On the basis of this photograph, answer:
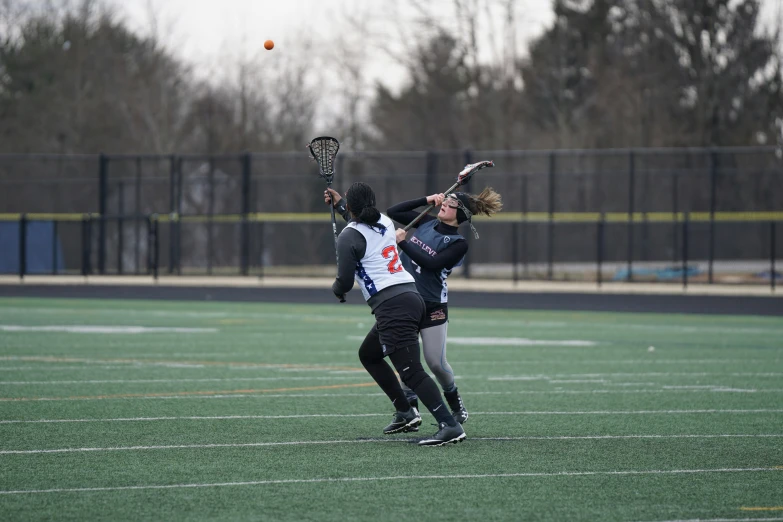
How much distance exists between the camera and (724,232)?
37.6m

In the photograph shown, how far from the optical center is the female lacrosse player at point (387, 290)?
28.8 ft

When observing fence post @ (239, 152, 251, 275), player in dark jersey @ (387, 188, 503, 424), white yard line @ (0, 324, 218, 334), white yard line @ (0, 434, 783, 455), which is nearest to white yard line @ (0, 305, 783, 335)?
white yard line @ (0, 324, 218, 334)

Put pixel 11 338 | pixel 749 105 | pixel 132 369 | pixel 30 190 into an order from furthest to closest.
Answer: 1. pixel 749 105
2. pixel 30 190
3. pixel 11 338
4. pixel 132 369

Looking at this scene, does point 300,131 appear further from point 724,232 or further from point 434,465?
point 434,465

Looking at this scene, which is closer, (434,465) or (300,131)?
(434,465)

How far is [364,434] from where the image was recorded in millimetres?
9406

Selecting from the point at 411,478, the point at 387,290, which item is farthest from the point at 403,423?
the point at 411,478

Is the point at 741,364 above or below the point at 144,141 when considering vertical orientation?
below

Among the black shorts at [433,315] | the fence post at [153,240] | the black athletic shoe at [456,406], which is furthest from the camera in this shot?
the fence post at [153,240]

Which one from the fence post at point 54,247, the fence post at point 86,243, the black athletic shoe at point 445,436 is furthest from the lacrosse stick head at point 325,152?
the fence post at point 54,247

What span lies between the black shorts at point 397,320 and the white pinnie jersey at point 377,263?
5.5 inches

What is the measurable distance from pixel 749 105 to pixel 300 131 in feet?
67.2

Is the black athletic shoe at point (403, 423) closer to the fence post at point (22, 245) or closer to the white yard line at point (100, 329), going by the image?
the white yard line at point (100, 329)

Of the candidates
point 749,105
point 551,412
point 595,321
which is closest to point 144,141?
point 749,105
